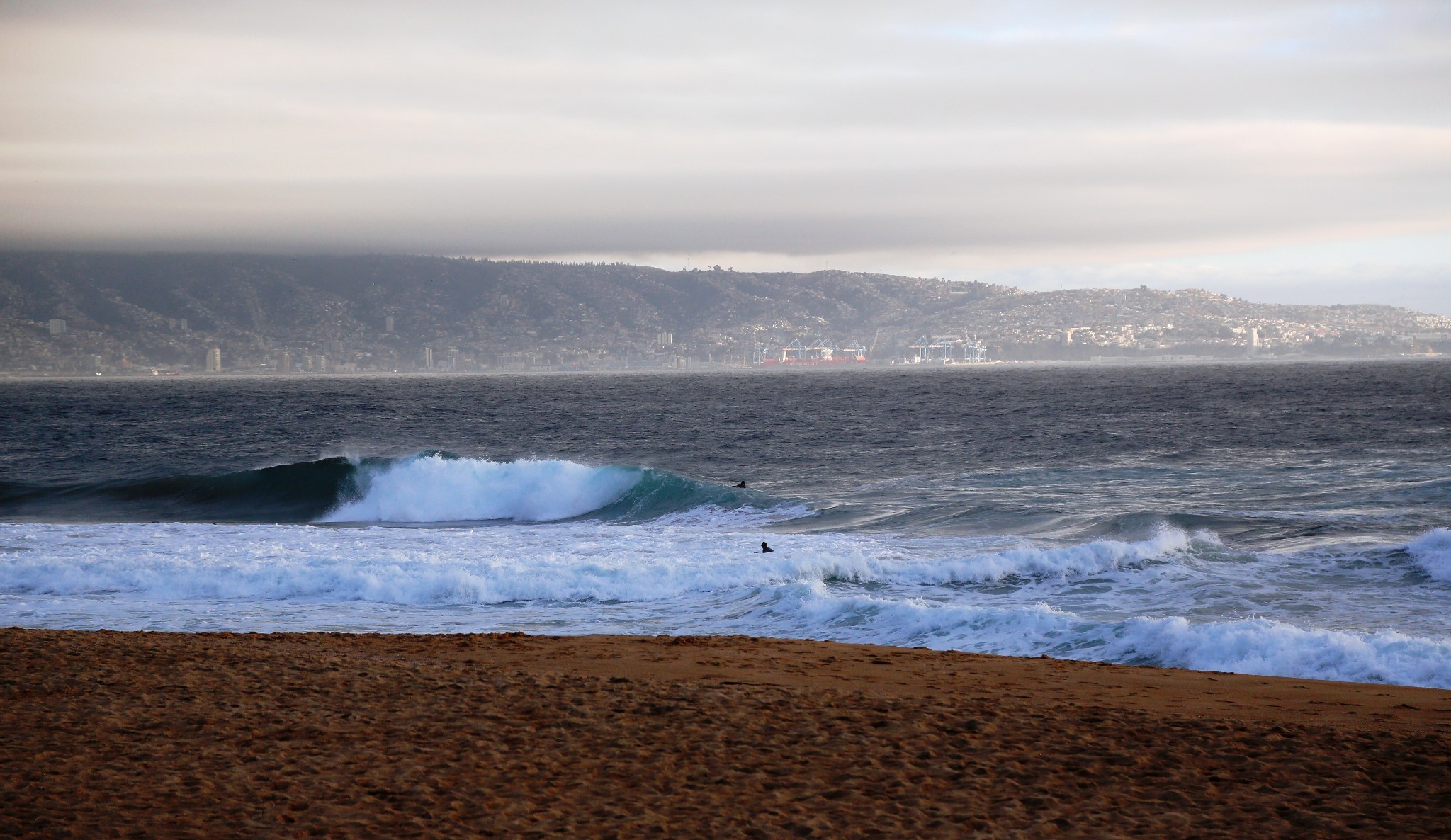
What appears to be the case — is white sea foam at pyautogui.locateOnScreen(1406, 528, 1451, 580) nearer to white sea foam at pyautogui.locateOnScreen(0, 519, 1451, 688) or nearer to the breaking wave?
white sea foam at pyautogui.locateOnScreen(0, 519, 1451, 688)

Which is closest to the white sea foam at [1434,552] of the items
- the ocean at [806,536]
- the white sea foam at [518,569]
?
the ocean at [806,536]

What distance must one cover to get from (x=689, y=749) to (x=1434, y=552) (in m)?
14.8

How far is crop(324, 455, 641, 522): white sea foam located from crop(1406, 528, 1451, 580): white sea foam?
20222 millimetres

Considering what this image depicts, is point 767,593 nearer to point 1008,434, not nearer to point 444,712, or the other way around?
point 444,712

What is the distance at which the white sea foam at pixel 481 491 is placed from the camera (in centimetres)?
3195

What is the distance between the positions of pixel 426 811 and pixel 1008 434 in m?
42.8

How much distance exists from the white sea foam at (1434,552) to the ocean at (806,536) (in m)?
0.05

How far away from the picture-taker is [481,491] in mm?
33844

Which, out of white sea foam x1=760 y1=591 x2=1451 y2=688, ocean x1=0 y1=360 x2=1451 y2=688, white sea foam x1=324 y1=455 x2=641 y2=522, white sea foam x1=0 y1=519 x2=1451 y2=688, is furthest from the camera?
white sea foam x1=324 y1=455 x2=641 y2=522

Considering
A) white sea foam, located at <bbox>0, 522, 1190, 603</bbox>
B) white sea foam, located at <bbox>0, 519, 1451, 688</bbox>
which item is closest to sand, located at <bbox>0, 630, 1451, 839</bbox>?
white sea foam, located at <bbox>0, 519, 1451, 688</bbox>

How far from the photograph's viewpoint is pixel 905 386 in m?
109

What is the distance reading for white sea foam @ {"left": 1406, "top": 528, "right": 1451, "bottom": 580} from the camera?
16156mm

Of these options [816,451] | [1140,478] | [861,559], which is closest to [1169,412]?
[816,451]

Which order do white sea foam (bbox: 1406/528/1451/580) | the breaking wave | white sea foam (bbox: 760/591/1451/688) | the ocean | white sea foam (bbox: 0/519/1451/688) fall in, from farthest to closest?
the breaking wave
white sea foam (bbox: 1406/528/1451/580)
the ocean
white sea foam (bbox: 0/519/1451/688)
white sea foam (bbox: 760/591/1451/688)
